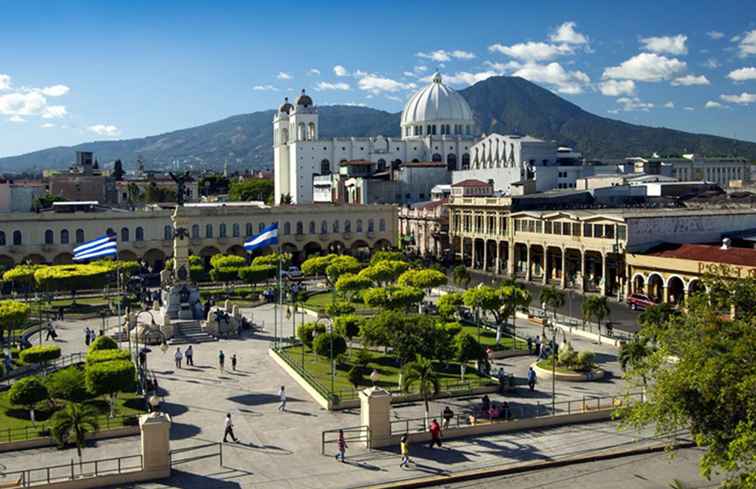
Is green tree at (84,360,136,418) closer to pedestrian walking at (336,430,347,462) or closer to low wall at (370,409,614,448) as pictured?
pedestrian walking at (336,430,347,462)

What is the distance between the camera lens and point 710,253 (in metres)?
56.6

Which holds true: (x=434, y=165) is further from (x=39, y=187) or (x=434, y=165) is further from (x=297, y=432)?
(x=297, y=432)

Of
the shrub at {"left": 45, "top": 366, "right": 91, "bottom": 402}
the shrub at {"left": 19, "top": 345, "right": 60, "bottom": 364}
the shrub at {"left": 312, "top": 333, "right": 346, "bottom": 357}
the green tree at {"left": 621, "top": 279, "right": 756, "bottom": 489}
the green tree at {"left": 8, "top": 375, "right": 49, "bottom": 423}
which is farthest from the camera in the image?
the shrub at {"left": 312, "top": 333, "right": 346, "bottom": 357}

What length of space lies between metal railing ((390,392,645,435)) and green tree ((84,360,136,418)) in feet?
32.8

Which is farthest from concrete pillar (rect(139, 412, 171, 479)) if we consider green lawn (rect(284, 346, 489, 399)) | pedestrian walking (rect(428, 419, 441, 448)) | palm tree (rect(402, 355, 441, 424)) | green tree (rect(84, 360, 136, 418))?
green lawn (rect(284, 346, 489, 399))

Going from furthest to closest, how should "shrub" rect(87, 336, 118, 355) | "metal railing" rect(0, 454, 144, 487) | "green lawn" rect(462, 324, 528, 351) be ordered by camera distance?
"green lawn" rect(462, 324, 528, 351), "shrub" rect(87, 336, 118, 355), "metal railing" rect(0, 454, 144, 487)

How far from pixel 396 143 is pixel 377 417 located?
357 feet

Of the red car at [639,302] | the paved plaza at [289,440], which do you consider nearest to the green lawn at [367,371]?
the paved plaza at [289,440]

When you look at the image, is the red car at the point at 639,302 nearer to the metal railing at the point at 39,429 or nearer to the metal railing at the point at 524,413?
the metal railing at the point at 524,413

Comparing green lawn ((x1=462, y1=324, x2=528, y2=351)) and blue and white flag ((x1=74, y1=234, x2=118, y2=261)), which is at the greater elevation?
blue and white flag ((x1=74, y1=234, x2=118, y2=261))

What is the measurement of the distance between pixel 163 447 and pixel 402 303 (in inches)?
968

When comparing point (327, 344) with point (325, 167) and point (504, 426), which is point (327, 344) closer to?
point (504, 426)

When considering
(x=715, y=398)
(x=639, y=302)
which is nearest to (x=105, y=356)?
(x=715, y=398)

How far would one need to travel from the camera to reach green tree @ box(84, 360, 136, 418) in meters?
30.1
